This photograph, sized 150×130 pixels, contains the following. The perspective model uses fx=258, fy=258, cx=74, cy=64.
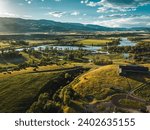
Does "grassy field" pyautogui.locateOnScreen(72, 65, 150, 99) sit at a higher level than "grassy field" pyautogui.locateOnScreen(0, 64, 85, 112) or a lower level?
higher

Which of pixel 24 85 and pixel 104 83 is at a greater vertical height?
pixel 104 83

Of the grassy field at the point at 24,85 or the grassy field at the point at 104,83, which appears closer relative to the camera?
the grassy field at the point at 24,85

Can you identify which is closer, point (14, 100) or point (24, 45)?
point (14, 100)

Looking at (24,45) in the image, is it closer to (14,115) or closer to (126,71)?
(126,71)

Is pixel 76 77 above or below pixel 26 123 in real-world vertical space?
below

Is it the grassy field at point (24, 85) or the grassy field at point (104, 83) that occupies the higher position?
the grassy field at point (104, 83)

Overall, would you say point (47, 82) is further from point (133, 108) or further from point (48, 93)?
point (133, 108)

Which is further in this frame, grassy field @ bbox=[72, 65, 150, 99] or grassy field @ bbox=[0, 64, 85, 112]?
grassy field @ bbox=[72, 65, 150, 99]

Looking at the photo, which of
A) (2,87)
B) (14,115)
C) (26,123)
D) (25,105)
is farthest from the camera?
(2,87)

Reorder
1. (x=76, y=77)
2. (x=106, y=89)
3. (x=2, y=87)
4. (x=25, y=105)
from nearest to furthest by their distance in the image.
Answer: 1. (x=25, y=105)
2. (x=106, y=89)
3. (x=2, y=87)
4. (x=76, y=77)

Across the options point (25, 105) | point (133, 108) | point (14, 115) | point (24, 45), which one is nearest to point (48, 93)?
point (25, 105)

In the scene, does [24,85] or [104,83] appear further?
[24,85]
